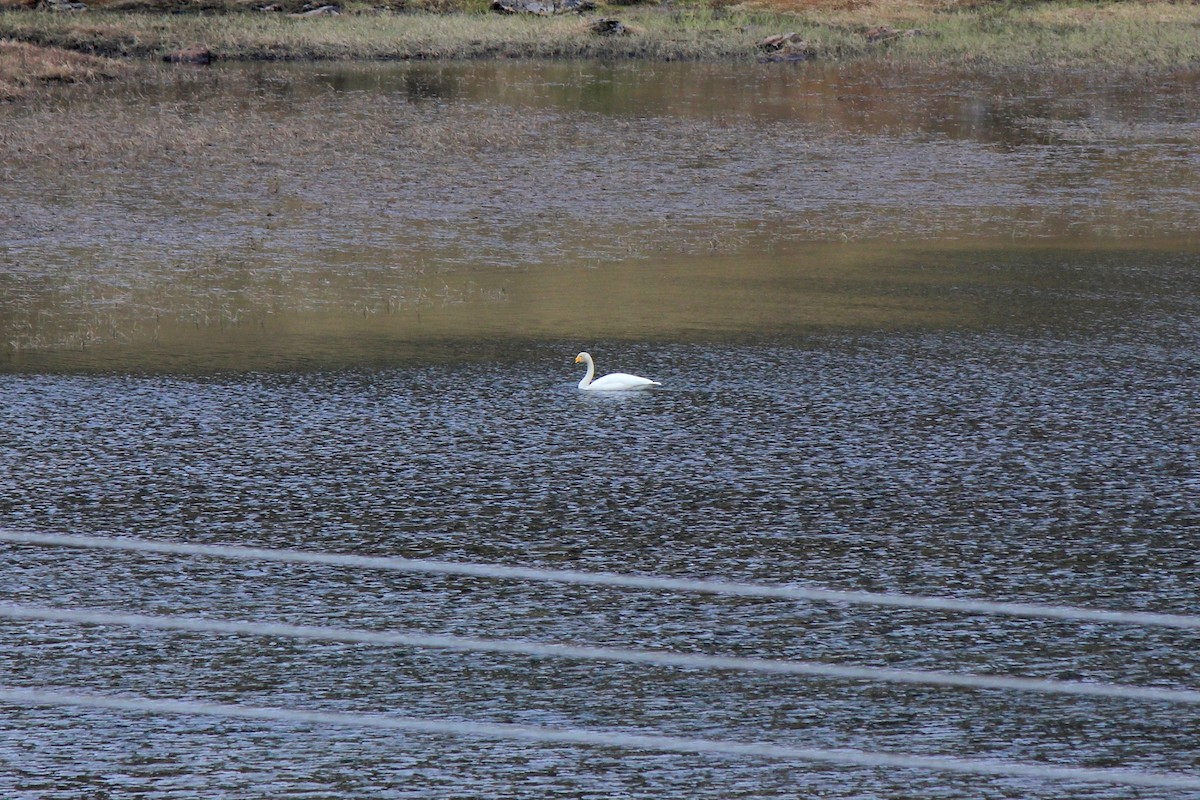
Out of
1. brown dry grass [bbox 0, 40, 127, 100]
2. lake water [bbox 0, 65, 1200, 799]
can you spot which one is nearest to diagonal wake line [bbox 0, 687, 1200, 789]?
lake water [bbox 0, 65, 1200, 799]

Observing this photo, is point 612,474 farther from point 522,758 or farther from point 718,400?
point 522,758

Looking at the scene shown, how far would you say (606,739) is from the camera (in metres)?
5.55

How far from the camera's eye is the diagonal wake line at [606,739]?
5.25m

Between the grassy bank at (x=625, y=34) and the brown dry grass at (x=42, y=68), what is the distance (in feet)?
0.15

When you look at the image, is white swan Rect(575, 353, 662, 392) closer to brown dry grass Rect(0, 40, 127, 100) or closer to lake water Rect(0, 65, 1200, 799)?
lake water Rect(0, 65, 1200, 799)

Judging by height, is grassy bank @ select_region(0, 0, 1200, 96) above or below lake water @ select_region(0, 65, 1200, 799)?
above

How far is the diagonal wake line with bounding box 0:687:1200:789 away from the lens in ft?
17.2

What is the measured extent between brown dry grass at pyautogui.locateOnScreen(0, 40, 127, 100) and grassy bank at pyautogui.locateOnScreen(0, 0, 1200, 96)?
5cm

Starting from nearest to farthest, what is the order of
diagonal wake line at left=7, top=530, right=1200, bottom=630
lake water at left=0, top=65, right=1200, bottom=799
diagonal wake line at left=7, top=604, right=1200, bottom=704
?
lake water at left=0, top=65, right=1200, bottom=799
diagonal wake line at left=7, top=604, right=1200, bottom=704
diagonal wake line at left=7, top=530, right=1200, bottom=630

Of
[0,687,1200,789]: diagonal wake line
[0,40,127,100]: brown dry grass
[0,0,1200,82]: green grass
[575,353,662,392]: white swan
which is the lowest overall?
[0,687,1200,789]: diagonal wake line

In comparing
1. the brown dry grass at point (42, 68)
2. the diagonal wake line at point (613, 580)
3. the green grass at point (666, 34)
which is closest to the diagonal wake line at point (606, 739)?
the diagonal wake line at point (613, 580)

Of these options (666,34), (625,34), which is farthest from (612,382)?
(666,34)

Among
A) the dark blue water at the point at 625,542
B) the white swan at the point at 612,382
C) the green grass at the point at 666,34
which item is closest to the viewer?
the dark blue water at the point at 625,542

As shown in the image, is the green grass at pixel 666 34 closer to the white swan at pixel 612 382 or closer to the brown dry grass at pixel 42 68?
the brown dry grass at pixel 42 68
